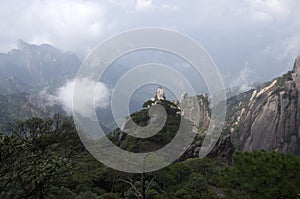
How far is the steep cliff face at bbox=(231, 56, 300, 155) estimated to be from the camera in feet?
→ 144

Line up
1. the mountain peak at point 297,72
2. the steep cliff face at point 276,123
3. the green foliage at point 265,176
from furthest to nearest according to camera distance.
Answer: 1. the mountain peak at point 297,72
2. the steep cliff face at point 276,123
3. the green foliage at point 265,176

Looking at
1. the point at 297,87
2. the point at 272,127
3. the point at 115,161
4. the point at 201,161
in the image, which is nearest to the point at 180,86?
the point at 115,161

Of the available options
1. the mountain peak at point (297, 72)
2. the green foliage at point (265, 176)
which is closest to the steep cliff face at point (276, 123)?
the mountain peak at point (297, 72)

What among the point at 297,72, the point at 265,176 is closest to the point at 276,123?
the point at 297,72

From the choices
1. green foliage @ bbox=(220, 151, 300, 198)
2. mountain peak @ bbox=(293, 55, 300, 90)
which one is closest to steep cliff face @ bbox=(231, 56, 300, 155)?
mountain peak @ bbox=(293, 55, 300, 90)

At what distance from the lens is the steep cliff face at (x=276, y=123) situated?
43969mm

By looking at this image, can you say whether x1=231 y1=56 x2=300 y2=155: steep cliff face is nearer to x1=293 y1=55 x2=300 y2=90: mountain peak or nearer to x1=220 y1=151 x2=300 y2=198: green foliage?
x1=293 y1=55 x2=300 y2=90: mountain peak

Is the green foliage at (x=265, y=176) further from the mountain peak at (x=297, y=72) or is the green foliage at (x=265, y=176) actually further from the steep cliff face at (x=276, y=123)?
the mountain peak at (x=297, y=72)

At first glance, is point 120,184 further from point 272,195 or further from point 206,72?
point 272,195

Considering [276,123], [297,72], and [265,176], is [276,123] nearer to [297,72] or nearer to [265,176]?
[297,72]

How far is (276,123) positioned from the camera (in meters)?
46.2

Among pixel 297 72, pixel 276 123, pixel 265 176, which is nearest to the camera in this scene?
pixel 265 176

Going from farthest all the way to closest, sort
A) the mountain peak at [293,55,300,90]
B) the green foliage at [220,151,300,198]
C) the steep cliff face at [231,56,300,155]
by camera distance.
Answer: the mountain peak at [293,55,300,90] < the steep cliff face at [231,56,300,155] < the green foliage at [220,151,300,198]

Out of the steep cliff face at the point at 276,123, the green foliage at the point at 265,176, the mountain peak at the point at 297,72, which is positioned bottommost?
the green foliage at the point at 265,176
